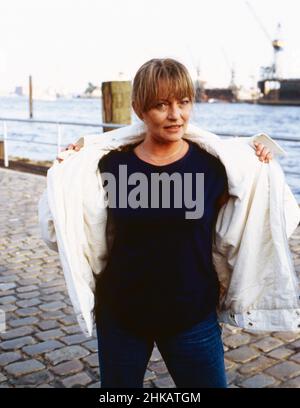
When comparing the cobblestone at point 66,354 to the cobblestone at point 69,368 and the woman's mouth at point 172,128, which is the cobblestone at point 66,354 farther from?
the woman's mouth at point 172,128

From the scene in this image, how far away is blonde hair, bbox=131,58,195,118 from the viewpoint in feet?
5.99

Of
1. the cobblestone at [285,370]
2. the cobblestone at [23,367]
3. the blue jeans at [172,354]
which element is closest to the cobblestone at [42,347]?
the cobblestone at [23,367]

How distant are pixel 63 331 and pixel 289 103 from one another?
12470cm

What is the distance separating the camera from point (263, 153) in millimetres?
2055

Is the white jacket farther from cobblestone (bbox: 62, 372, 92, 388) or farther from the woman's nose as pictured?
cobblestone (bbox: 62, 372, 92, 388)

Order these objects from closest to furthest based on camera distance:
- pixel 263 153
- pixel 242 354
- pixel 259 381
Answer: pixel 263 153
pixel 259 381
pixel 242 354

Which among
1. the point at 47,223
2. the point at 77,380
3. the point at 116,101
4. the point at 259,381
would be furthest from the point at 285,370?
the point at 116,101

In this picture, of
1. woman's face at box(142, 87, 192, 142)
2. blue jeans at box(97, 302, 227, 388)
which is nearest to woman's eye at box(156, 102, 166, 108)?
woman's face at box(142, 87, 192, 142)

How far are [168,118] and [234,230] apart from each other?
49 centimetres

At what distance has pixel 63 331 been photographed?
402 cm

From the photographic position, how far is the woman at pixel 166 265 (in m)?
1.92

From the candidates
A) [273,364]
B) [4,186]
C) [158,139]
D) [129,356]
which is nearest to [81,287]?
[129,356]

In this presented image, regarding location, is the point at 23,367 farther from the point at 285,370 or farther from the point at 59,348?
the point at 285,370

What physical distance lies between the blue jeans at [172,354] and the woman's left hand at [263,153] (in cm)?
62
